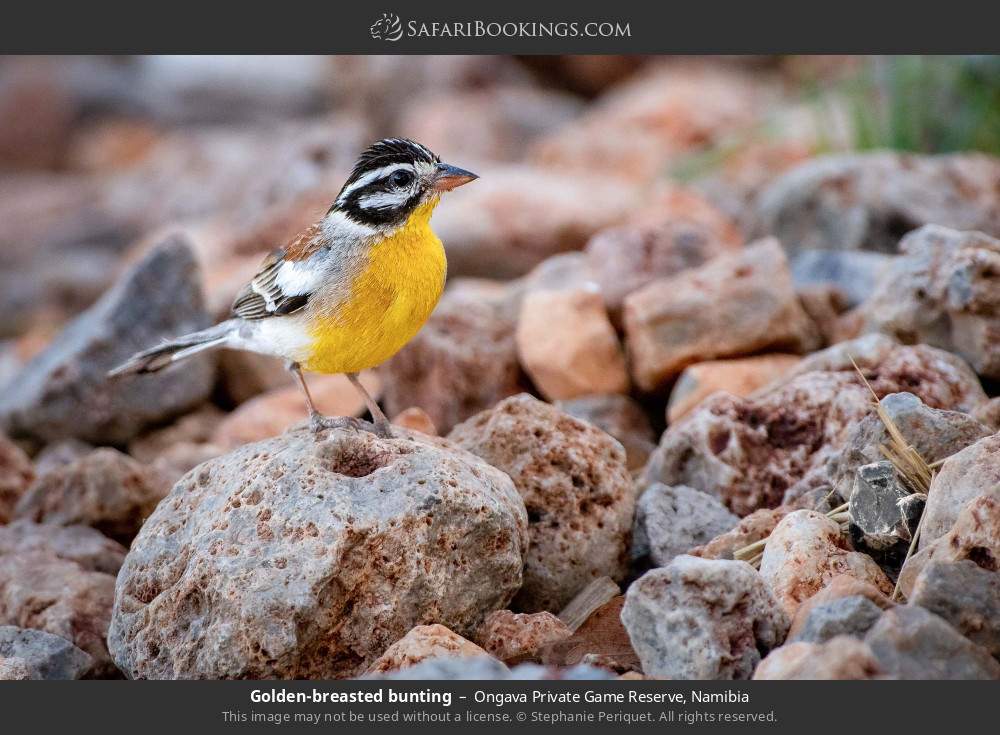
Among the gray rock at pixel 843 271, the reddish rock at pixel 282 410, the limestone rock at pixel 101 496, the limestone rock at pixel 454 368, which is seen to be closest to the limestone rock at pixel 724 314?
the gray rock at pixel 843 271

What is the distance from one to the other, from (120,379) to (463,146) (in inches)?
341

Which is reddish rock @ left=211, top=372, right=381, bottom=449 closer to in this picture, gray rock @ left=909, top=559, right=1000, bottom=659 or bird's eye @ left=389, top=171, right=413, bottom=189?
bird's eye @ left=389, top=171, right=413, bottom=189

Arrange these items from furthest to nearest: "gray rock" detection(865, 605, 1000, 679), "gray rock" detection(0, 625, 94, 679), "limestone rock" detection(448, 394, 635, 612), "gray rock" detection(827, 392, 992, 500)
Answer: "limestone rock" detection(448, 394, 635, 612) < "gray rock" detection(0, 625, 94, 679) < "gray rock" detection(827, 392, 992, 500) < "gray rock" detection(865, 605, 1000, 679)

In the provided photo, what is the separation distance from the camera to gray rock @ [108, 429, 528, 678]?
203 inches

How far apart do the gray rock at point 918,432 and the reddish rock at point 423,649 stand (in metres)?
2.03

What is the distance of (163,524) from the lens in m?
5.78

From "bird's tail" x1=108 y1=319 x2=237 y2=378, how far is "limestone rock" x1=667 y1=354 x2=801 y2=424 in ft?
9.67

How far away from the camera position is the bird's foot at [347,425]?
19.7 ft

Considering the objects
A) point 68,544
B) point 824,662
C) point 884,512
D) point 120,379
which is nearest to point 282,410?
point 120,379

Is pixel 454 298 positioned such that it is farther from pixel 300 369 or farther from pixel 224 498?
pixel 224 498

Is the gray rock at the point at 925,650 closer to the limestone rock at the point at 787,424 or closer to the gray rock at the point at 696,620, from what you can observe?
the gray rock at the point at 696,620

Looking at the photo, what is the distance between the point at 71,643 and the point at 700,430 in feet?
11.6

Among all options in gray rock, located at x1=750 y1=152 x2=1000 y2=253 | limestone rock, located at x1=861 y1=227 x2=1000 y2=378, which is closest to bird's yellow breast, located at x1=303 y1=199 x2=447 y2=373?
limestone rock, located at x1=861 y1=227 x2=1000 y2=378
